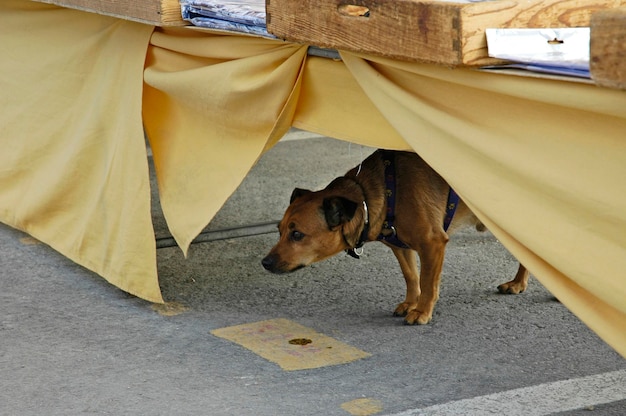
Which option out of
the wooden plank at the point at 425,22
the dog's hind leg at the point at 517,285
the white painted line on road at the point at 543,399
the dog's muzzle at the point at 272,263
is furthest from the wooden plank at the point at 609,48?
the dog's hind leg at the point at 517,285

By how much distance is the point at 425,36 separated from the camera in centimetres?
264

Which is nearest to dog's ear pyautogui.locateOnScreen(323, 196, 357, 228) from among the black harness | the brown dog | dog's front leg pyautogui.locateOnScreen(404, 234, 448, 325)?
the brown dog

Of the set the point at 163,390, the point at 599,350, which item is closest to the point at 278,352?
the point at 163,390

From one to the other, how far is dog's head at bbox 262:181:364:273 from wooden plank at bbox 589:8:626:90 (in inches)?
86.2

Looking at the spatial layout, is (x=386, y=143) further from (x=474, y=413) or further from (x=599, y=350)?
(x=599, y=350)

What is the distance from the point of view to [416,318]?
448cm

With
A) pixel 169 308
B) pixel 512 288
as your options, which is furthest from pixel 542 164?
pixel 169 308

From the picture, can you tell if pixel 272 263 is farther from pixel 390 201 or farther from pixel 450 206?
pixel 450 206

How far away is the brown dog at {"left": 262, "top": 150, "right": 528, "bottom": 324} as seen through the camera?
4332 mm

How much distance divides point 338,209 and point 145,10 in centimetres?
120

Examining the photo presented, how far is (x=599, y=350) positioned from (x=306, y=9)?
6.98 ft

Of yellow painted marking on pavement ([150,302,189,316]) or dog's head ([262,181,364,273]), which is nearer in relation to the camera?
dog's head ([262,181,364,273])

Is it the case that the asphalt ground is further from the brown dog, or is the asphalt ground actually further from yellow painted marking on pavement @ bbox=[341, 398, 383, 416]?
the brown dog

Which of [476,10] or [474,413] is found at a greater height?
[476,10]
